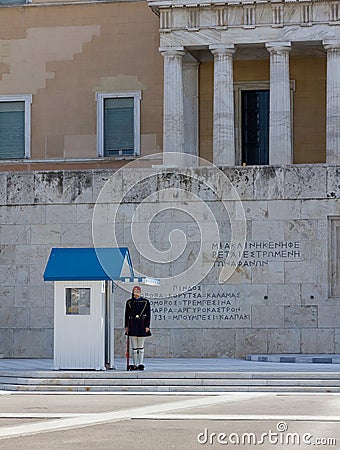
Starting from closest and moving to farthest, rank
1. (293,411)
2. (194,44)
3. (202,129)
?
(293,411)
(194,44)
(202,129)

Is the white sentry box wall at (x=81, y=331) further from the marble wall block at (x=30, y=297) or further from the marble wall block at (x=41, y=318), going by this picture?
the marble wall block at (x=30, y=297)

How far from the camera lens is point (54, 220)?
108ft

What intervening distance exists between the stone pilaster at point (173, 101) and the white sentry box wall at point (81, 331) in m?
12.2

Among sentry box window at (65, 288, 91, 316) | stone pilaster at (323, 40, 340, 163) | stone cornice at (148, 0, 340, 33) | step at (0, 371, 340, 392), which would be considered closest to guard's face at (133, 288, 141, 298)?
sentry box window at (65, 288, 91, 316)

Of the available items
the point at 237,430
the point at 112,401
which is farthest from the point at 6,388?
the point at 237,430

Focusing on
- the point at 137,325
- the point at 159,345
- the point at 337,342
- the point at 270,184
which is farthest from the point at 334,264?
the point at 137,325

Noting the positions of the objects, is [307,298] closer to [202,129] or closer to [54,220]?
[54,220]

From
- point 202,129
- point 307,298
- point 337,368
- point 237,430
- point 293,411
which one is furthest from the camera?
point 202,129

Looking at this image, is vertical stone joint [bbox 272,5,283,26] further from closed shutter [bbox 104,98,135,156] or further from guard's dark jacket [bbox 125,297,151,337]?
guard's dark jacket [bbox 125,297,151,337]

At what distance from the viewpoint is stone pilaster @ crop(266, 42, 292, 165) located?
36.9 metres

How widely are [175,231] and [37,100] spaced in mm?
13022

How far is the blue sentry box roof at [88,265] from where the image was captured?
25891mm

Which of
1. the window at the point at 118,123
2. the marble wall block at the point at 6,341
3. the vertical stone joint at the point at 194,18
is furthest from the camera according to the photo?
the window at the point at 118,123

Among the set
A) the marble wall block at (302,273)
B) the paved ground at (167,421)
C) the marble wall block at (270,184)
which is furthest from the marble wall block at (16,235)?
the paved ground at (167,421)
